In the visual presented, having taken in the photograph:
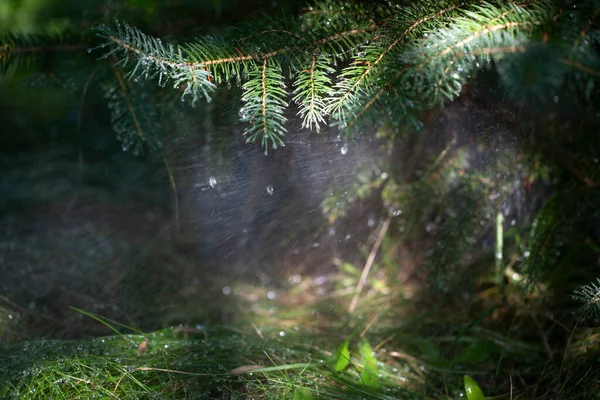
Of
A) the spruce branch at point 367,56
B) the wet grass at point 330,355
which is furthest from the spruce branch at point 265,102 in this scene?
the wet grass at point 330,355

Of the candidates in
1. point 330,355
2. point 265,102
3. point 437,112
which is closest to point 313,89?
point 265,102

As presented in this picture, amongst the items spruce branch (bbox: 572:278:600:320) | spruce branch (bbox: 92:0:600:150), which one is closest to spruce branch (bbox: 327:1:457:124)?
spruce branch (bbox: 92:0:600:150)

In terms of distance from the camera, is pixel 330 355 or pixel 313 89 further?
pixel 330 355

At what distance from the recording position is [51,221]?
1.46 metres

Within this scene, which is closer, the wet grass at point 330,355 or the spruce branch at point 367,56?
the spruce branch at point 367,56

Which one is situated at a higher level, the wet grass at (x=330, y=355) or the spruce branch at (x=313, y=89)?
the spruce branch at (x=313, y=89)

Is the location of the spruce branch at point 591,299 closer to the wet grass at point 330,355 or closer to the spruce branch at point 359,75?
the wet grass at point 330,355

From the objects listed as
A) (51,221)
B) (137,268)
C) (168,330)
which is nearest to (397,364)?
(168,330)

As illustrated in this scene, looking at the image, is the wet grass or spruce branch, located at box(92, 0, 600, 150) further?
the wet grass

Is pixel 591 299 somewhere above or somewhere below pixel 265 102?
below

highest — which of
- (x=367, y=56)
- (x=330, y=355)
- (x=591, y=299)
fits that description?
(x=367, y=56)

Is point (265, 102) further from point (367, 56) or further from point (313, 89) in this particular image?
point (367, 56)

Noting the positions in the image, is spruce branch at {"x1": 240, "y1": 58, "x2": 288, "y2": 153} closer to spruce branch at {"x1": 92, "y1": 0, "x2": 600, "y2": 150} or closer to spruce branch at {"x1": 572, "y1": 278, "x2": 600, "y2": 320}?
spruce branch at {"x1": 92, "y1": 0, "x2": 600, "y2": 150}

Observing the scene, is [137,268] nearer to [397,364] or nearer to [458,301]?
[397,364]
